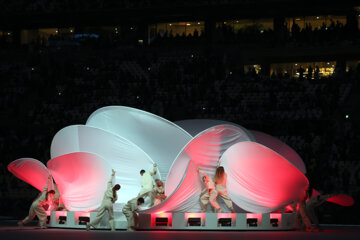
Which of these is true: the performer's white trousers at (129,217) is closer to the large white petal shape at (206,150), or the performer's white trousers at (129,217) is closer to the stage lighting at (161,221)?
the stage lighting at (161,221)

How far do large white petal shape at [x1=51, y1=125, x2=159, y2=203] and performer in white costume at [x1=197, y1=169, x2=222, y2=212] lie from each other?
184 cm

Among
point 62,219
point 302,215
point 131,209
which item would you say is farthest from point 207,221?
point 62,219

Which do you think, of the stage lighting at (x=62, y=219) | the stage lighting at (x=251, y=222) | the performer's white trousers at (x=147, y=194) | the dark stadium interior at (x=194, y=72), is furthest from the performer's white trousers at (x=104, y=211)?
the dark stadium interior at (x=194, y=72)

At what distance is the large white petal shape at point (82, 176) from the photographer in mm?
20719

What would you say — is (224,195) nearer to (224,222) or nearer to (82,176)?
(224,222)

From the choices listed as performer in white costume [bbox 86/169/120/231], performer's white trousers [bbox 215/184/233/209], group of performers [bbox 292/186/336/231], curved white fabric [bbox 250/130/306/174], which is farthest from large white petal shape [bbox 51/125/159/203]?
curved white fabric [bbox 250/130/306/174]

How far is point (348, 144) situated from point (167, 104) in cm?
950

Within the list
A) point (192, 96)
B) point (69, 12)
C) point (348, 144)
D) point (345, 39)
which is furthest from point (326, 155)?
point (69, 12)

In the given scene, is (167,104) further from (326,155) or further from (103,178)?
(103,178)

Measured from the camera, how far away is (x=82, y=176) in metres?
21.1

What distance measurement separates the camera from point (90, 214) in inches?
816

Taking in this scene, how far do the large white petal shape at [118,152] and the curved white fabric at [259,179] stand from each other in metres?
2.52

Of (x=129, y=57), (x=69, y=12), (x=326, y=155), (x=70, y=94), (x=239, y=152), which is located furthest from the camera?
(x=69, y=12)

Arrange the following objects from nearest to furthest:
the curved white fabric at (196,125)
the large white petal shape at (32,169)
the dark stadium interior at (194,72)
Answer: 1. the large white petal shape at (32,169)
2. the curved white fabric at (196,125)
3. the dark stadium interior at (194,72)
